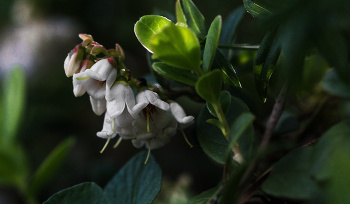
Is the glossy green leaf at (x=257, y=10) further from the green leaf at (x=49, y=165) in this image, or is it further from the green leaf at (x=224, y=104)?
the green leaf at (x=49, y=165)

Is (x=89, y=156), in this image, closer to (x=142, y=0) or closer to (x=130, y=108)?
(x=142, y=0)

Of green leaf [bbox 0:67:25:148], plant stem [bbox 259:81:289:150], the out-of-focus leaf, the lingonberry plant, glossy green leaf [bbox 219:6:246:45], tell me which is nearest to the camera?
the lingonberry plant

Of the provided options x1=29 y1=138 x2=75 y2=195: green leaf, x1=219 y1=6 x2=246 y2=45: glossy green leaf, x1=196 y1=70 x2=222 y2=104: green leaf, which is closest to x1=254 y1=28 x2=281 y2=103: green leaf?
x1=196 y1=70 x2=222 y2=104: green leaf

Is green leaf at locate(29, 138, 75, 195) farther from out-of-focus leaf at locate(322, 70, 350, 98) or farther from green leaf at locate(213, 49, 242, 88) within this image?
out-of-focus leaf at locate(322, 70, 350, 98)

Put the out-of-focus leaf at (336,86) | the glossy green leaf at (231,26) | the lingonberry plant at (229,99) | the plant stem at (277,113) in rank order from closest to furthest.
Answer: the lingonberry plant at (229,99)
the out-of-focus leaf at (336,86)
the plant stem at (277,113)
the glossy green leaf at (231,26)

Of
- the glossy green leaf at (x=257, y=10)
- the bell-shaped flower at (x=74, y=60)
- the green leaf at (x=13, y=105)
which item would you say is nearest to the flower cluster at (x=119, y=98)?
the bell-shaped flower at (x=74, y=60)

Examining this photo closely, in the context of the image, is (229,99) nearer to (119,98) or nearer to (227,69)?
(227,69)

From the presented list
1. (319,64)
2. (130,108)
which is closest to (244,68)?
(319,64)
